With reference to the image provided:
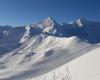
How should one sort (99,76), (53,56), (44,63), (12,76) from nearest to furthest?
1. (99,76)
2. (12,76)
3. (44,63)
4. (53,56)

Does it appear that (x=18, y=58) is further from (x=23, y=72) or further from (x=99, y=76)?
(x=99, y=76)

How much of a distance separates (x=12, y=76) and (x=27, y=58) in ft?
194

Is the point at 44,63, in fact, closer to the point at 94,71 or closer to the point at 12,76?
the point at 12,76

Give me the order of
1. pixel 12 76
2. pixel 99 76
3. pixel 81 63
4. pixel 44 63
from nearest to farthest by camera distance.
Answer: pixel 99 76 → pixel 81 63 → pixel 12 76 → pixel 44 63

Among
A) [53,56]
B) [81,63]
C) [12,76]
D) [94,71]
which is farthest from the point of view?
[53,56]

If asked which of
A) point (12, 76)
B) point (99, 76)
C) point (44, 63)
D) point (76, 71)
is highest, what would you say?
point (44, 63)

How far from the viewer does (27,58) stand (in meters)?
170

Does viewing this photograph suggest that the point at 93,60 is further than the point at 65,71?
No

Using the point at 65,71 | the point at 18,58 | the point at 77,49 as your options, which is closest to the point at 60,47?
the point at 77,49

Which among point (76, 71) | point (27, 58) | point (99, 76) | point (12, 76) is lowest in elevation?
point (99, 76)

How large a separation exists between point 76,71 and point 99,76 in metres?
5.98

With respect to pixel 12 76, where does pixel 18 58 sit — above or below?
above

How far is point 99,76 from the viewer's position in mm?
27078

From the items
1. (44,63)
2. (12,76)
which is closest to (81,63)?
(12,76)
